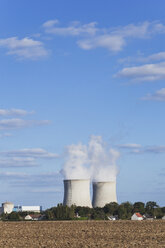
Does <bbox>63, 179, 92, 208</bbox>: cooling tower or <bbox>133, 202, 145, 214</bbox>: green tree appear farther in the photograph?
<bbox>133, 202, 145, 214</bbox>: green tree

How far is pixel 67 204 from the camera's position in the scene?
64.1 m

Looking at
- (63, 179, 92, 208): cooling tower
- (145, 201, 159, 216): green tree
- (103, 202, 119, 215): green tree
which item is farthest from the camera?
(145, 201, 159, 216): green tree

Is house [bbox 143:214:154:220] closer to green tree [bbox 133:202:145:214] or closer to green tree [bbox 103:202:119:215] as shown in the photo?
green tree [bbox 133:202:145:214]

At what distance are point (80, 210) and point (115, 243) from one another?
49765mm

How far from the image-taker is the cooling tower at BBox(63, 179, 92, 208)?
6094cm

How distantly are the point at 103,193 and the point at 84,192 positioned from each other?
5.92m

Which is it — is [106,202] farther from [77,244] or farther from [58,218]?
[77,244]

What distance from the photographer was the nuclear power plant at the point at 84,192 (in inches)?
2403

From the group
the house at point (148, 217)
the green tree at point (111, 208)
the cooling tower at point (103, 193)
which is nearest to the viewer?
the cooling tower at point (103, 193)

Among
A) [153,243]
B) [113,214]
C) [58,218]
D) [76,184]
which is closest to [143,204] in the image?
[113,214]

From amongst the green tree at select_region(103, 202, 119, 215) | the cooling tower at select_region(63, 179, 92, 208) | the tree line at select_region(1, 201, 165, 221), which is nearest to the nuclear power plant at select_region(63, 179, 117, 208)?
the cooling tower at select_region(63, 179, 92, 208)

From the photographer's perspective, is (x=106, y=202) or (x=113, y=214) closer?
(x=106, y=202)

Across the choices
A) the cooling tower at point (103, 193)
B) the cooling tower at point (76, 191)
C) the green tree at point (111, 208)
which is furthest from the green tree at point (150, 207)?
the cooling tower at point (76, 191)

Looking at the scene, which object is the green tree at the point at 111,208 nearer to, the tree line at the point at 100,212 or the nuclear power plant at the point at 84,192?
the tree line at the point at 100,212
